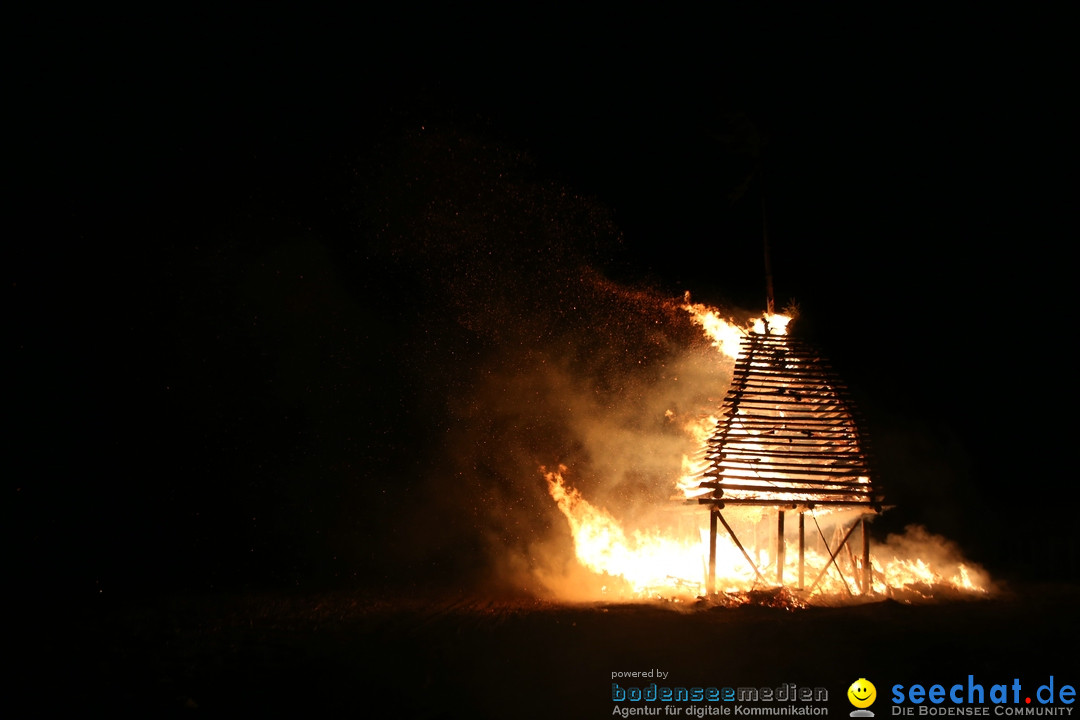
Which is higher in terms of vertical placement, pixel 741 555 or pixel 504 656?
pixel 741 555

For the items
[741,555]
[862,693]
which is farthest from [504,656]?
[741,555]

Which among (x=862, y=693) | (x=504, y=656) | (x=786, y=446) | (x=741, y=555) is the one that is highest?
(x=786, y=446)

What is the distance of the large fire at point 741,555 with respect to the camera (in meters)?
14.2

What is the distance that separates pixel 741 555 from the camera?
658 inches

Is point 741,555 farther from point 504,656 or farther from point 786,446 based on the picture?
point 504,656

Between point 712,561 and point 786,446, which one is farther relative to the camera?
point 786,446

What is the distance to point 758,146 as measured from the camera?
52.9 feet

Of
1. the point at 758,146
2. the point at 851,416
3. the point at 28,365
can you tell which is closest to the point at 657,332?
the point at 758,146

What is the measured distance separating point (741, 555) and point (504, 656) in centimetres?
871

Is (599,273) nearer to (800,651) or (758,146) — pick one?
(758,146)

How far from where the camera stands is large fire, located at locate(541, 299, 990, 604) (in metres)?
14.2

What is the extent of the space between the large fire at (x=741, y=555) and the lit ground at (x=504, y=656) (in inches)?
71.4

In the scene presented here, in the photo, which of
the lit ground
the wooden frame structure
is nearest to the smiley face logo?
the lit ground

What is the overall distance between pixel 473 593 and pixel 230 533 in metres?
8.04
